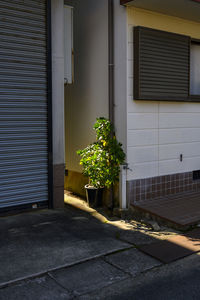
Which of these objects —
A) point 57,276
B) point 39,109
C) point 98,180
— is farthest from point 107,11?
point 57,276

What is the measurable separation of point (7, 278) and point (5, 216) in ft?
6.90

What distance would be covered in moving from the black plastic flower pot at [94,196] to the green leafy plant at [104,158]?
21 centimetres

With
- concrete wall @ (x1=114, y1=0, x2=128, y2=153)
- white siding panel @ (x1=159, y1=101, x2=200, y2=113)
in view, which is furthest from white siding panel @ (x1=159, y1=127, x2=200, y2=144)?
concrete wall @ (x1=114, y1=0, x2=128, y2=153)

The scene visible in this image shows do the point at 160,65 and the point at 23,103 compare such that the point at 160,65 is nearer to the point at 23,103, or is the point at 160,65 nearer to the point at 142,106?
the point at 142,106

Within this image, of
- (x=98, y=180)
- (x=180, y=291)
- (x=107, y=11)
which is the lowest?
(x=180, y=291)

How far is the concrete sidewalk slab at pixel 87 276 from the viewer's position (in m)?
3.55

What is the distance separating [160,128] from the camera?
6.71 metres

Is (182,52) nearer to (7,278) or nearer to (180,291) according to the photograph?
(180,291)

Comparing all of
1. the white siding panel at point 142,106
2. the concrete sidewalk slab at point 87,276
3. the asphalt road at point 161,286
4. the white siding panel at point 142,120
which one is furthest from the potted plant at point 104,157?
the asphalt road at point 161,286

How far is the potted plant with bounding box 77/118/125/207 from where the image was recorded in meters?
6.02

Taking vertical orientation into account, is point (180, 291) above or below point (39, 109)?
below

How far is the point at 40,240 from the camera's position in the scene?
15.4 ft

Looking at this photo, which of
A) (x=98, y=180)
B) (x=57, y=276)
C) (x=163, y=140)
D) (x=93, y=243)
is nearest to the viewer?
(x=57, y=276)

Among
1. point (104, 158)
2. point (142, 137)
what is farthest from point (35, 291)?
point (142, 137)
